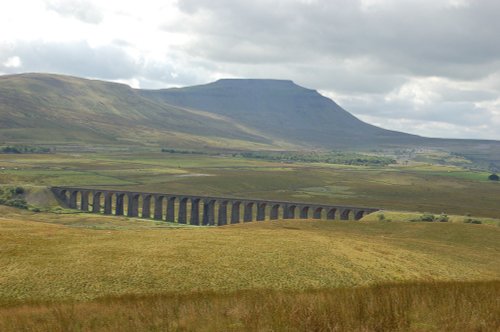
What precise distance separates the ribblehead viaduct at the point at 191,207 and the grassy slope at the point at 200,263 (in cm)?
9339

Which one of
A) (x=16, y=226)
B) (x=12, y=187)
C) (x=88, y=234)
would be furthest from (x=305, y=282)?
(x=12, y=187)

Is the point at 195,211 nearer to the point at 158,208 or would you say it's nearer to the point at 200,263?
the point at 158,208

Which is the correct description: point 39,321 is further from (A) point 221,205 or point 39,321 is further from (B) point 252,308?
(A) point 221,205

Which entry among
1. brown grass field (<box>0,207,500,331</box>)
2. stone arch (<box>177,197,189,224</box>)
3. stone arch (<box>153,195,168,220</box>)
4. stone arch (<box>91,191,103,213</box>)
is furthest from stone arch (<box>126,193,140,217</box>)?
brown grass field (<box>0,207,500,331</box>)

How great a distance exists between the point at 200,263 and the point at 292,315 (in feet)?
73.2

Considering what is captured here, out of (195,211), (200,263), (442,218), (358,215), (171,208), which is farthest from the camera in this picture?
(171,208)

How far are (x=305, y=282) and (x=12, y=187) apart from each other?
5968 inches

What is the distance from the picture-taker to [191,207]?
568 feet

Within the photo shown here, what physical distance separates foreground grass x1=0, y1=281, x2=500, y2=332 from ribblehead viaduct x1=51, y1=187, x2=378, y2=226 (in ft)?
408

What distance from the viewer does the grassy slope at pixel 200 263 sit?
3697 cm

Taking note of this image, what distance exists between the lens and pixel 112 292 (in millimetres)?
35219

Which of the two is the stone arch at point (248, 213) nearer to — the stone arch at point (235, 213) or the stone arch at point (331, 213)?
the stone arch at point (235, 213)

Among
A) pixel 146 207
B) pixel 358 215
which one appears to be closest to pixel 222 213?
pixel 146 207

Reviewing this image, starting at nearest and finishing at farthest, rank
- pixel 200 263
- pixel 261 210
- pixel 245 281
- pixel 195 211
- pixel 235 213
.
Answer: pixel 245 281 → pixel 200 263 → pixel 261 210 → pixel 235 213 → pixel 195 211
